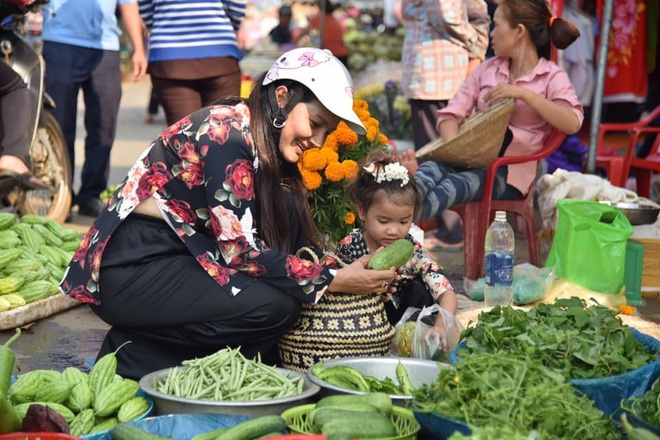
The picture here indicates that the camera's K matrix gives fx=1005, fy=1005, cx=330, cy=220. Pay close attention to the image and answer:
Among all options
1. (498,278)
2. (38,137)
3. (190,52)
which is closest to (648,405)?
(498,278)

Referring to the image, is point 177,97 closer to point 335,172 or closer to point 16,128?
point 16,128

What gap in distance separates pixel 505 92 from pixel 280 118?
7.97 ft

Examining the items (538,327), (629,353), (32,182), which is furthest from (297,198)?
(32,182)

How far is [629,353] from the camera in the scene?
133 inches

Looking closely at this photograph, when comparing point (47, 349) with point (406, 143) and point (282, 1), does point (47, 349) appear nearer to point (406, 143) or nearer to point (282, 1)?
point (406, 143)

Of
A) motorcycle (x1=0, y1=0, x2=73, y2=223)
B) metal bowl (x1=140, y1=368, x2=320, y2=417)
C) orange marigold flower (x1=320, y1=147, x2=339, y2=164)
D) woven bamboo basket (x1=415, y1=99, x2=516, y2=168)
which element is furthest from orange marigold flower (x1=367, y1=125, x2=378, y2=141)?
motorcycle (x1=0, y1=0, x2=73, y2=223)

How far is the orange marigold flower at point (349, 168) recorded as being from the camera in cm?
468

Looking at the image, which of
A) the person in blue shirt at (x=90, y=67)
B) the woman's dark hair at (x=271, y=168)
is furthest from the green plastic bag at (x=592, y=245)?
the person in blue shirt at (x=90, y=67)

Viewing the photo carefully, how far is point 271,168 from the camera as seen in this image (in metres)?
3.78

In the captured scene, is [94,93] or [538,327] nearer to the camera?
[538,327]

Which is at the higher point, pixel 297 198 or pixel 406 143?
pixel 297 198

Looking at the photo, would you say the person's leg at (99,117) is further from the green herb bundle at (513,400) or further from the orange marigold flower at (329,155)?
the green herb bundle at (513,400)

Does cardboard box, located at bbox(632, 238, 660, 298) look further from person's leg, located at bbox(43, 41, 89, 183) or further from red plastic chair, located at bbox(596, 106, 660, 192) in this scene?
person's leg, located at bbox(43, 41, 89, 183)

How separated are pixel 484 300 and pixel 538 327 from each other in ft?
→ 6.73
